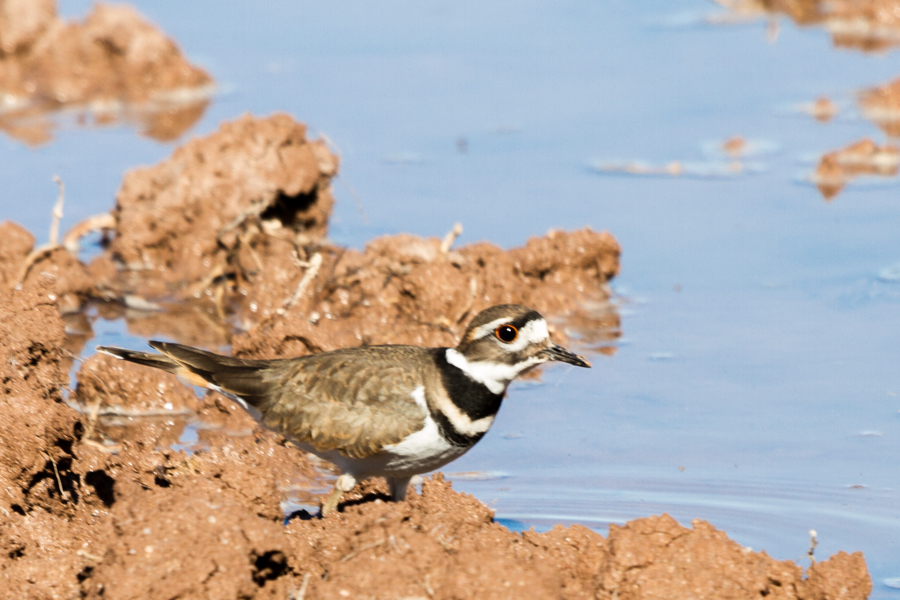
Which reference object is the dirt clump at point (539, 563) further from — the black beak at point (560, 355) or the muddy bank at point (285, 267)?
the muddy bank at point (285, 267)

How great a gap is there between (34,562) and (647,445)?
9.96 ft

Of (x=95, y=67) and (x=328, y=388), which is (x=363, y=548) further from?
(x=95, y=67)

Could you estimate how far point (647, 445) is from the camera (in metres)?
6.19

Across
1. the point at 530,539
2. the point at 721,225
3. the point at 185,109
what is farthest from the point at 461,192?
the point at 530,539

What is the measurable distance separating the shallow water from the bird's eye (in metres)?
0.81

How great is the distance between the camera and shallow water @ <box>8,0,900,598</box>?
19.1 ft

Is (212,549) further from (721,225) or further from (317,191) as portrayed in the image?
(721,225)

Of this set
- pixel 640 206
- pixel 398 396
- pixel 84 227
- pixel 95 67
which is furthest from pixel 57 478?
pixel 95 67

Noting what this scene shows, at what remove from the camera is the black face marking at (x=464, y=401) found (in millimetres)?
5125

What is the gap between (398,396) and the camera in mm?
5238

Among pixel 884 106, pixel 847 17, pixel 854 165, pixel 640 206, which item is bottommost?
pixel 640 206

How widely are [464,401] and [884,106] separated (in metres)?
7.71

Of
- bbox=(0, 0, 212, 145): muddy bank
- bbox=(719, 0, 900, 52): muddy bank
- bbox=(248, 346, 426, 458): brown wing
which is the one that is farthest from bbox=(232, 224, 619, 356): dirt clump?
bbox=(719, 0, 900, 52): muddy bank

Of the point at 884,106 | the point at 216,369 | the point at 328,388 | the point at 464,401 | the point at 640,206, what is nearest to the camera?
the point at 464,401
